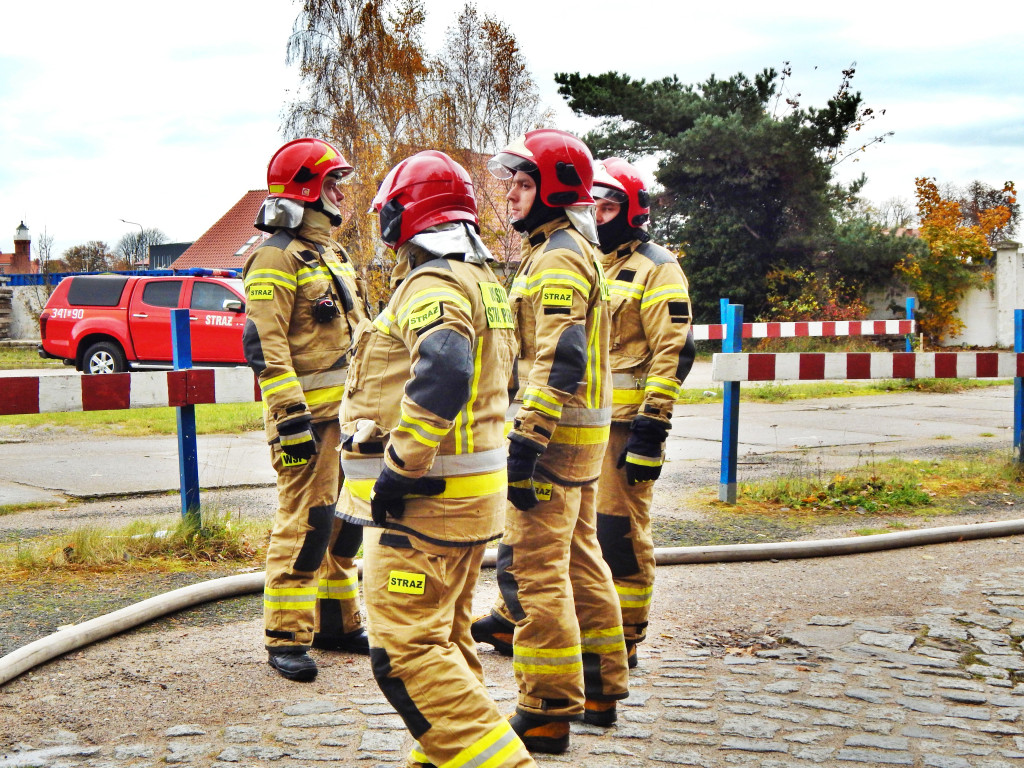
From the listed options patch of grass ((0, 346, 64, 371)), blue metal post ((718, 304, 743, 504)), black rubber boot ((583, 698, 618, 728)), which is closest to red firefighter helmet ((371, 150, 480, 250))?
black rubber boot ((583, 698, 618, 728))

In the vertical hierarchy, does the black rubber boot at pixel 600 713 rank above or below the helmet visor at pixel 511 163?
below

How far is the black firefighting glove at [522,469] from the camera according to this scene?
3.52 m

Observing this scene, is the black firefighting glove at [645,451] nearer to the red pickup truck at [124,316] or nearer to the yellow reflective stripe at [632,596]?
the yellow reflective stripe at [632,596]

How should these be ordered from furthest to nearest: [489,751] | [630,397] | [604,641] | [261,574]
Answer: [261,574] → [630,397] → [604,641] → [489,751]

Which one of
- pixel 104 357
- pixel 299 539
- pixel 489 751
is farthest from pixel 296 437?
pixel 104 357

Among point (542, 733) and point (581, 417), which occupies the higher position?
point (581, 417)

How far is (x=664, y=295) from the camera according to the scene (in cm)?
436

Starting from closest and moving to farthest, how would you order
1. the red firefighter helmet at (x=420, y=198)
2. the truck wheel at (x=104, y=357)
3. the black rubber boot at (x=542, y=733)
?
the red firefighter helmet at (x=420, y=198) < the black rubber boot at (x=542, y=733) < the truck wheel at (x=104, y=357)

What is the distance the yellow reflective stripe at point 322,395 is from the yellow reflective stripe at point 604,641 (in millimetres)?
1505

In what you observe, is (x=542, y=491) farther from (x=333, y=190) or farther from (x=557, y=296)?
(x=333, y=190)

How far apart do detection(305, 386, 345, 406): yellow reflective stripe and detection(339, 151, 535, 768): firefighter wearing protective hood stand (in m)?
1.33

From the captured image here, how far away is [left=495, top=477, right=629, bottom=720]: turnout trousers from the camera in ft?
11.7

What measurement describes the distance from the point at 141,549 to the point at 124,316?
13.4 metres

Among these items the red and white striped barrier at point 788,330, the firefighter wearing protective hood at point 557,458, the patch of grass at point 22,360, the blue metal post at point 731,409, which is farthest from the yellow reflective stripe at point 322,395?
the patch of grass at point 22,360
